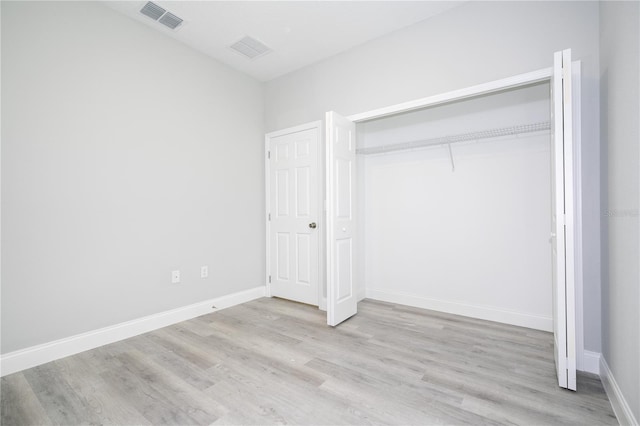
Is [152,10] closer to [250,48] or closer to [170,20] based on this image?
[170,20]

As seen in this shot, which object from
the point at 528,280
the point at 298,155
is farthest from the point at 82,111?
the point at 528,280

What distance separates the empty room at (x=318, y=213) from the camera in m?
1.80

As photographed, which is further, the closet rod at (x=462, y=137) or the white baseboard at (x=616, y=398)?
the closet rod at (x=462, y=137)

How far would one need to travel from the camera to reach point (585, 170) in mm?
2127

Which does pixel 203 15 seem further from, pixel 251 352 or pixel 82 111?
pixel 251 352

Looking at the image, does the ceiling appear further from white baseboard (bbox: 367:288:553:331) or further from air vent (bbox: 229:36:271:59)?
white baseboard (bbox: 367:288:553:331)

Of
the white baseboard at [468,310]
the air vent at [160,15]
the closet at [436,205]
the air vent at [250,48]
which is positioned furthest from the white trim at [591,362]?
the air vent at [160,15]

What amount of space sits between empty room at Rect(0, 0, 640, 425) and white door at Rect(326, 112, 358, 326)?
0.03 meters

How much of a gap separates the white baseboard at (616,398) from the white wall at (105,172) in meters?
3.48

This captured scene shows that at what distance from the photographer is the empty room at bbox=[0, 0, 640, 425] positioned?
180 centimetres

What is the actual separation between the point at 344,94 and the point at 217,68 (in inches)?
63.6

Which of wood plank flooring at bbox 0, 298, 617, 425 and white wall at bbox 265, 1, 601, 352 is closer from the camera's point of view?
wood plank flooring at bbox 0, 298, 617, 425

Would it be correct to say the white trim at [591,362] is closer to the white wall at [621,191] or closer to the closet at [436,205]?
the white wall at [621,191]

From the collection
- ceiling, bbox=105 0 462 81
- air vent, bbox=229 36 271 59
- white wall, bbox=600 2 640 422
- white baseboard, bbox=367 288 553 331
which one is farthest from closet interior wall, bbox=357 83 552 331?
air vent, bbox=229 36 271 59
